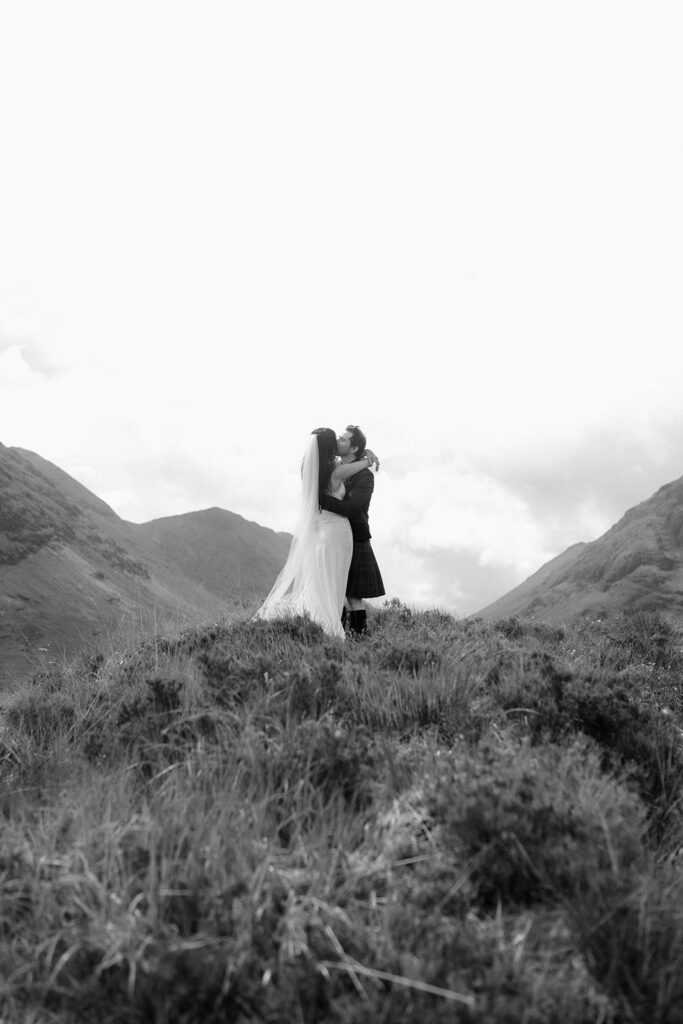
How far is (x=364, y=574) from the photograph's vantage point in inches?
476

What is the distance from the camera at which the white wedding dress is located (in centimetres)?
1141

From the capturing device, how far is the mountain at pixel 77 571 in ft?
108

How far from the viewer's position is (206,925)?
2.69 m

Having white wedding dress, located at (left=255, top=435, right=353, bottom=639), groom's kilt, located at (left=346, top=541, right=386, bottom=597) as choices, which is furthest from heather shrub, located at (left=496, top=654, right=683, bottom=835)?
groom's kilt, located at (left=346, top=541, right=386, bottom=597)

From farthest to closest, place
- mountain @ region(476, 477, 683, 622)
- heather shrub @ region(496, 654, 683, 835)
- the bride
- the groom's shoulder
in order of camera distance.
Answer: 1. mountain @ region(476, 477, 683, 622)
2. the groom's shoulder
3. the bride
4. heather shrub @ region(496, 654, 683, 835)

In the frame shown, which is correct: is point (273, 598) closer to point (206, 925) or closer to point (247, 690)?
point (247, 690)

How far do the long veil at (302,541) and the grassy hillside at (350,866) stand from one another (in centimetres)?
622

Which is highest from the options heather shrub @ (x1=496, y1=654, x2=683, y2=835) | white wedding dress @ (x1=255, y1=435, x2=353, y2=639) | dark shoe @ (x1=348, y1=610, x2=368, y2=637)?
white wedding dress @ (x1=255, y1=435, x2=353, y2=639)

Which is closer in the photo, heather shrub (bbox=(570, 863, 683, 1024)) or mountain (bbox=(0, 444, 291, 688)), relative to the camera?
heather shrub (bbox=(570, 863, 683, 1024))

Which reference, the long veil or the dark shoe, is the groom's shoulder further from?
the dark shoe

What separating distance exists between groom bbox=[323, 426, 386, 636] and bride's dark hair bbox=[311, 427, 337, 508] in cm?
27

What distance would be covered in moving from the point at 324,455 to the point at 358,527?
1.40 meters

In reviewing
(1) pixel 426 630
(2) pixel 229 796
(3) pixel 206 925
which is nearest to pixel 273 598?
(1) pixel 426 630

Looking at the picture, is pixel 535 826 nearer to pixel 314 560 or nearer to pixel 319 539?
pixel 314 560
